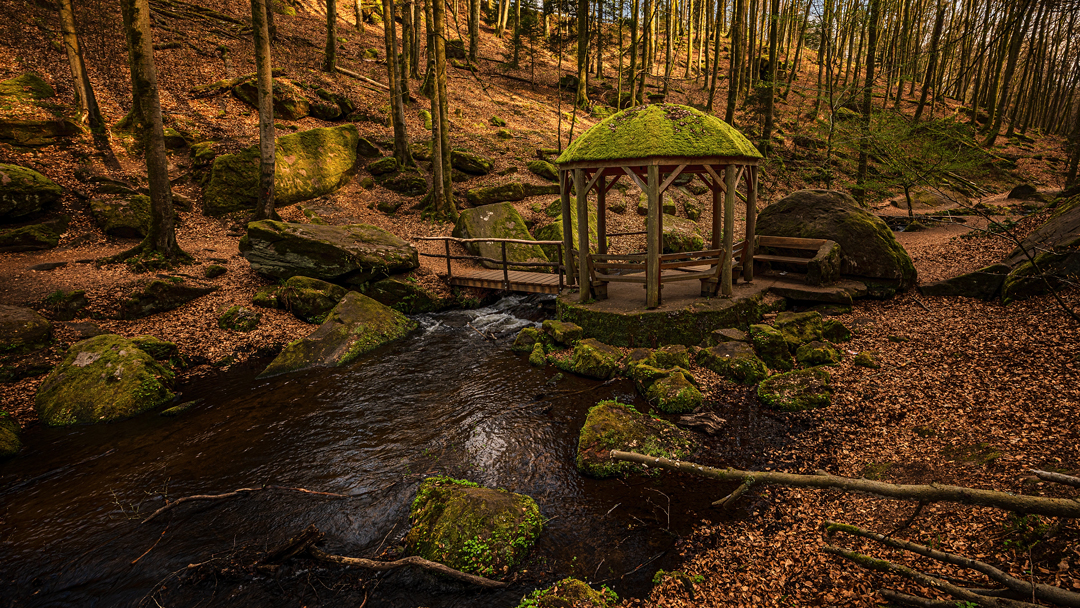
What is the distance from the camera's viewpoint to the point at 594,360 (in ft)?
28.8

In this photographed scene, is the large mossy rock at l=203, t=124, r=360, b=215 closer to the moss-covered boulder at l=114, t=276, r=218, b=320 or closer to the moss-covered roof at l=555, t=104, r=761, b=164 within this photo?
the moss-covered boulder at l=114, t=276, r=218, b=320

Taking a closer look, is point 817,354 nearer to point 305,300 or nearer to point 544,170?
point 305,300

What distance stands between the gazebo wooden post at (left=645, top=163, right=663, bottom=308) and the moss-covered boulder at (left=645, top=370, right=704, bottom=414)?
7.06 ft

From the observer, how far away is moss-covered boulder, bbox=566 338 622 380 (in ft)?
28.6

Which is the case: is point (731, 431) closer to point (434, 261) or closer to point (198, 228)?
point (434, 261)

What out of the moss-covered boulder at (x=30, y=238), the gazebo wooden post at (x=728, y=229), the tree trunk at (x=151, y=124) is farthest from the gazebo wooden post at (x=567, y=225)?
the moss-covered boulder at (x=30, y=238)

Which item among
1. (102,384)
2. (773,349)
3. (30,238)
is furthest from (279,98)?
(773,349)

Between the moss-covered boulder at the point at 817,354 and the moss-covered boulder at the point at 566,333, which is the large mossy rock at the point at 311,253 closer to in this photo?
the moss-covered boulder at the point at 566,333

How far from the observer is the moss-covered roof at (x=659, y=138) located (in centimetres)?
871

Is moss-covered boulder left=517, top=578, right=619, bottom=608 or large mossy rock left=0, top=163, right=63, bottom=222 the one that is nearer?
moss-covered boulder left=517, top=578, right=619, bottom=608

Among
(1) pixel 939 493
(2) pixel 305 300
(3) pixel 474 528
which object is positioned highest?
(1) pixel 939 493

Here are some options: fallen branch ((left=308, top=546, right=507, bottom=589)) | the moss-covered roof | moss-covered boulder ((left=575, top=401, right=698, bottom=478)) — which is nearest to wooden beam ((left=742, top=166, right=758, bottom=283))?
the moss-covered roof

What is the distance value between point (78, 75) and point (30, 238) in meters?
6.88

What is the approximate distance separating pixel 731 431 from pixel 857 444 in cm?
150
